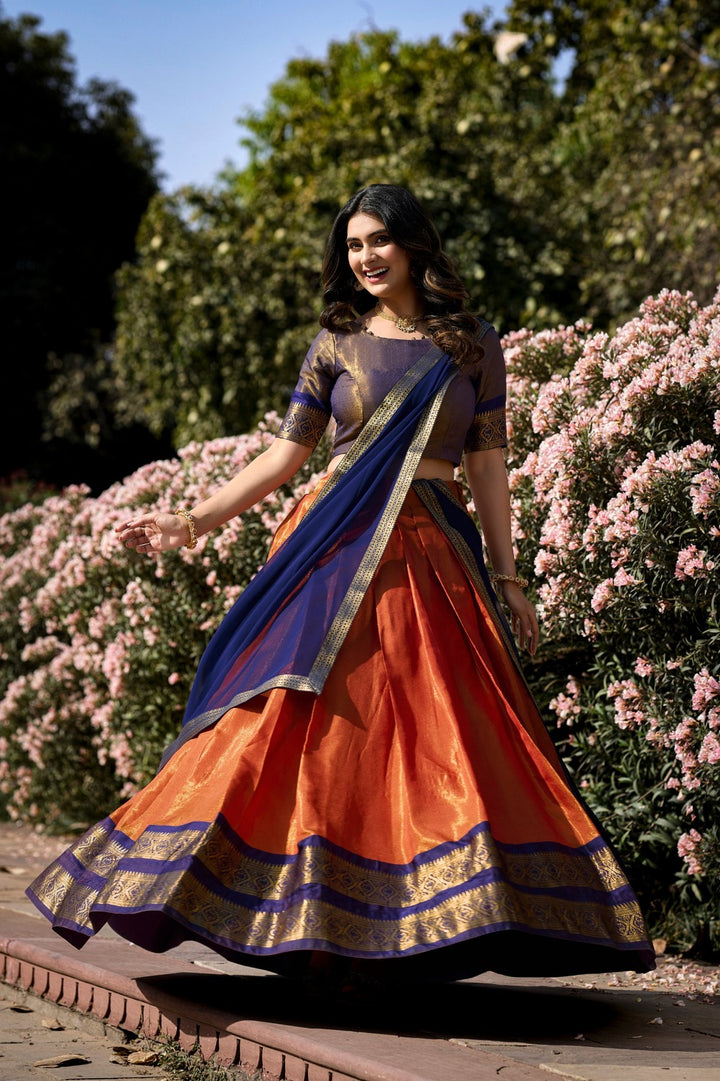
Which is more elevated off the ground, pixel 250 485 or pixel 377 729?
pixel 250 485

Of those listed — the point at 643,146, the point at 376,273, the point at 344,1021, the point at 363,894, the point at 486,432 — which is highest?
the point at 643,146

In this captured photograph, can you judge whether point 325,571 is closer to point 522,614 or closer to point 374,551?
point 374,551

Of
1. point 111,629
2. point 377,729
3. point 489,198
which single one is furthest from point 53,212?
point 377,729

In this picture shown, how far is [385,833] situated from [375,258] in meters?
1.48

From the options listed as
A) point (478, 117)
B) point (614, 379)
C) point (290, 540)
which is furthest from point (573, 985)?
point (478, 117)

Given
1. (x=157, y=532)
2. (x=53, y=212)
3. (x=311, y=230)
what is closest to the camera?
(x=157, y=532)

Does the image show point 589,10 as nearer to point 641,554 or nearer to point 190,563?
point 190,563

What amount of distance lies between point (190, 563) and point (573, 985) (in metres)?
2.90

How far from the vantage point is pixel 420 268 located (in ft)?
10.9

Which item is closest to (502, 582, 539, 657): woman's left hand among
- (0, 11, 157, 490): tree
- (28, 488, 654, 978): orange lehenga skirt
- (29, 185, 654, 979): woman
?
(29, 185, 654, 979): woman

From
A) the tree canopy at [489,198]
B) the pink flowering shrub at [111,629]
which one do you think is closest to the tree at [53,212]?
the tree canopy at [489,198]

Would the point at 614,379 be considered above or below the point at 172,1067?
above

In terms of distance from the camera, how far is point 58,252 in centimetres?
2320

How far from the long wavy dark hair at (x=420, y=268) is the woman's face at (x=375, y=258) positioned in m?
0.02
